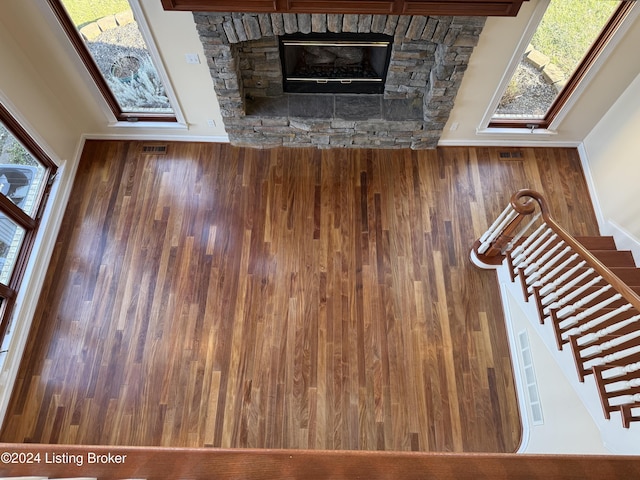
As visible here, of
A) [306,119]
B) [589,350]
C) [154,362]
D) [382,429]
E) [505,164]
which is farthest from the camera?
[505,164]

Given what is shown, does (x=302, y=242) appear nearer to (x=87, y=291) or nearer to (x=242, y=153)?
(x=242, y=153)

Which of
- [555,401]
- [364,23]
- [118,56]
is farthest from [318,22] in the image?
[555,401]

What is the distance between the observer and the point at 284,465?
1.26 metres

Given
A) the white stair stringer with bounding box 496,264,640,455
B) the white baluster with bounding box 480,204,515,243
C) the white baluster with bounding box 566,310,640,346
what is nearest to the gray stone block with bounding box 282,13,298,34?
the white baluster with bounding box 480,204,515,243

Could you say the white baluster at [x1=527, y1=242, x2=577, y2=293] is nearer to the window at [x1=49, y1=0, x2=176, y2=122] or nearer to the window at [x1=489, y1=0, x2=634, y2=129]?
the window at [x1=489, y1=0, x2=634, y2=129]

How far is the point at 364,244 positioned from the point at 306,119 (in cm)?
134

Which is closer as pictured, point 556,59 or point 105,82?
point 556,59

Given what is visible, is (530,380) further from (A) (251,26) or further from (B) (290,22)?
(A) (251,26)

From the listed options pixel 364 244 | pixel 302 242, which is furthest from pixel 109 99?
pixel 364 244

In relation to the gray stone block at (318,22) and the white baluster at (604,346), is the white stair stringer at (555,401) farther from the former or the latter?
the gray stone block at (318,22)

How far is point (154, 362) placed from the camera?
3496 mm

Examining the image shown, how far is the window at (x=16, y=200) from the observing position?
349cm

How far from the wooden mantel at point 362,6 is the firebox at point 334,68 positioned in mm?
865

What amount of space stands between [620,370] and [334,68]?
3.33 meters
